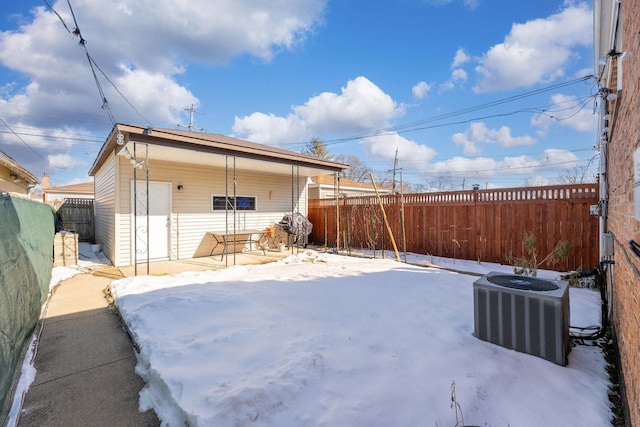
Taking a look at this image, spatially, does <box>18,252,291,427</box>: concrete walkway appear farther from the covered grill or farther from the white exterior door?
the covered grill

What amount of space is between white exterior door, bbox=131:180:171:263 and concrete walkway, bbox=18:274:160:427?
329 cm

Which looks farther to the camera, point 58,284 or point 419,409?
point 58,284

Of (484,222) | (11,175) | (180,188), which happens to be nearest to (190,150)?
(180,188)

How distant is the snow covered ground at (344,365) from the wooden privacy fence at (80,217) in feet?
35.3

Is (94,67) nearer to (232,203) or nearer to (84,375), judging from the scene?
(232,203)

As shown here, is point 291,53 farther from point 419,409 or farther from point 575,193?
point 419,409

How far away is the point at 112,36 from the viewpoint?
19.7ft

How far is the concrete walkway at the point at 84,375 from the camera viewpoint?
6.60 ft

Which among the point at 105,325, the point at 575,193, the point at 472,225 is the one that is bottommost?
the point at 105,325

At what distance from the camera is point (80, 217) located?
1261 cm

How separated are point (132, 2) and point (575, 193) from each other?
9.20m

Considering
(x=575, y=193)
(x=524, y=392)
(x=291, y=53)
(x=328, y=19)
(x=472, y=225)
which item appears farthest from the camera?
(x=291, y=53)

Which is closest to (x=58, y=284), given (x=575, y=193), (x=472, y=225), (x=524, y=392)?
(x=524, y=392)

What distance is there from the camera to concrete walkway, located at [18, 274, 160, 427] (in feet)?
6.60
